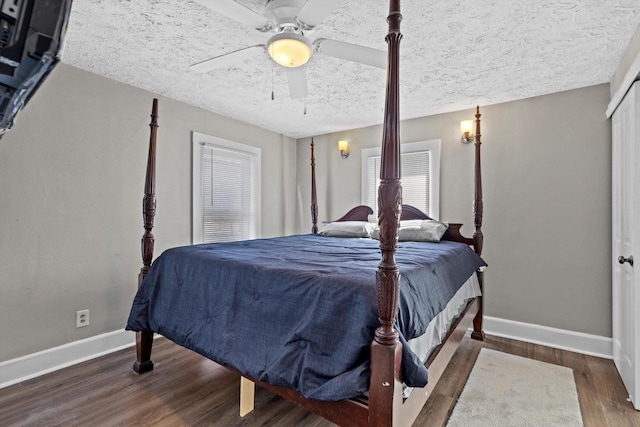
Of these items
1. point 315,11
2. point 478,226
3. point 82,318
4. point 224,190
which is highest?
point 315,11

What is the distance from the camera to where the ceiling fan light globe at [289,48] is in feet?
5.55

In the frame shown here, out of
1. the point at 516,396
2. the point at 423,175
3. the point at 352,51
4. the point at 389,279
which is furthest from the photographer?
the point at 423,175

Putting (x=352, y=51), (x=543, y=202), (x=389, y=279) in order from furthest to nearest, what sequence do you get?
(x=543, y=202), (x=352, y=51), (x=389, y=279)

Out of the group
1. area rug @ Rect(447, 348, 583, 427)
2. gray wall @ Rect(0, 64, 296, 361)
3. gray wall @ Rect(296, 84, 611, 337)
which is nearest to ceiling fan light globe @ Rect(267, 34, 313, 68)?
gray wall @ Rect(0, 64, 296, 361)

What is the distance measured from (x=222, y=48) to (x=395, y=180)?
72.5 inches

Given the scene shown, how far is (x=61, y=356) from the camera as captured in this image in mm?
2506

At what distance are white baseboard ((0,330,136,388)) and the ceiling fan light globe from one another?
2755 millimetres

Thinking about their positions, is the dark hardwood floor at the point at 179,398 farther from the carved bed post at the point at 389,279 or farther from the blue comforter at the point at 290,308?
the carved bed post at the point at 389,279

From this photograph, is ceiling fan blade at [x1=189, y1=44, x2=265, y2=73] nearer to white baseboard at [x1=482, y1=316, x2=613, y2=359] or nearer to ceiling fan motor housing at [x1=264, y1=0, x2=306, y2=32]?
ceiling fan motor housing at [x1=264, y1=0, x2=306, y2=32]

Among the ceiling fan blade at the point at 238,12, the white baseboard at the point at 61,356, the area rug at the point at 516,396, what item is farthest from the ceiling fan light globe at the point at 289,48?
the white baseboard at the point at 61,356

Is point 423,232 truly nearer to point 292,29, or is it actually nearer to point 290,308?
point 290,308

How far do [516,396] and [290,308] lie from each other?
1779mm

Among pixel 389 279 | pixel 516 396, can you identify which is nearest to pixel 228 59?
pixel 389 279

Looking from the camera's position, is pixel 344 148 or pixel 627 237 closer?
pixel 627 237
